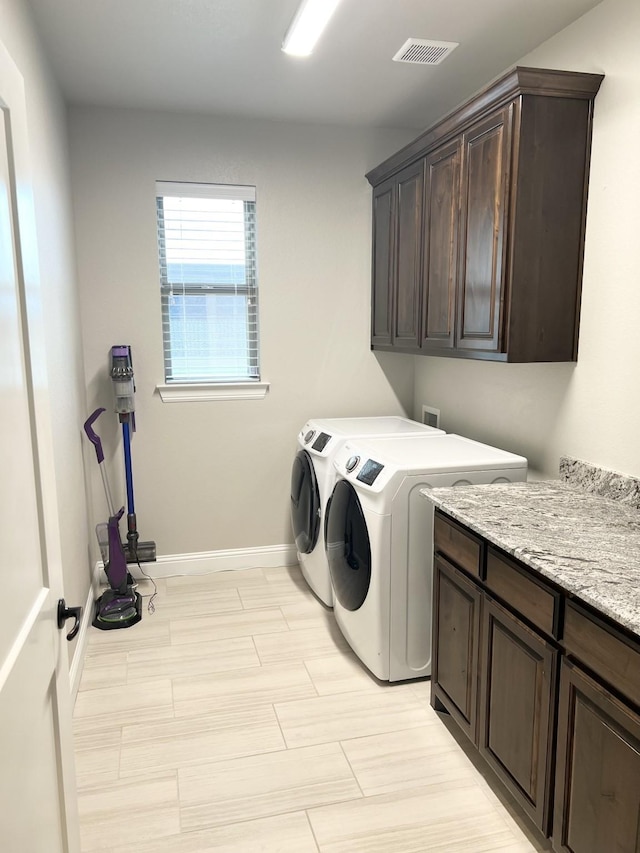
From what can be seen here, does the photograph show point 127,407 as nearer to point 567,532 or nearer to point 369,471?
point 369,471

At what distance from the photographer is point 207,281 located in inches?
142

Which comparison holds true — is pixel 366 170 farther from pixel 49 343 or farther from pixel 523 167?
pixel 49 343

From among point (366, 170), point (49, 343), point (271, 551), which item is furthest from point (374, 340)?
point (49, 343)

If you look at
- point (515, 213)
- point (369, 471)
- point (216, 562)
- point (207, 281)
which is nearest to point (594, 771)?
point (369, 471)

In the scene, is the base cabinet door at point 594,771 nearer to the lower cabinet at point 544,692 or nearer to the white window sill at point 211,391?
the lower cabinet at point 544,692

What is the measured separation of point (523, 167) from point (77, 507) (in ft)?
8.01

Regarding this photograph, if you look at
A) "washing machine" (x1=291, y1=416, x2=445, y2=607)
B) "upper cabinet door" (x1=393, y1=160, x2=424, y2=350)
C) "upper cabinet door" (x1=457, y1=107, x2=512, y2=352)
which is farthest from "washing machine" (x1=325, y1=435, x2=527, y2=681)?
"upper cabinet door" (x1=393, y1=160, x2=424, y2=350)

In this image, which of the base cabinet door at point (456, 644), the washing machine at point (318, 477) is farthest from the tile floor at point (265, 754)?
the washing machine at point (318, 477)

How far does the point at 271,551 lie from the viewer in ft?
12.8

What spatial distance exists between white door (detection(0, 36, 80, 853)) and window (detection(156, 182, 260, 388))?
2341 millimetres

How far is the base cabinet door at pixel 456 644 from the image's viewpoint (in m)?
2.02

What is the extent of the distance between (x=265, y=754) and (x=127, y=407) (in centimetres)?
190

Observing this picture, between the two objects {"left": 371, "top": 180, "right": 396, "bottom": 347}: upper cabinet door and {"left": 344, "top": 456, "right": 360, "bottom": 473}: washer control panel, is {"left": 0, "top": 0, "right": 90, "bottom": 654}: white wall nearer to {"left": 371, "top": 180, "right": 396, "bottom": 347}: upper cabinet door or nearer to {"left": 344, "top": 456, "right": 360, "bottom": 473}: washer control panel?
{"left": 344, "top": 456, "right": 360, "bottom": 473}: washer control panel

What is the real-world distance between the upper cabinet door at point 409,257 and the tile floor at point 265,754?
160cm
